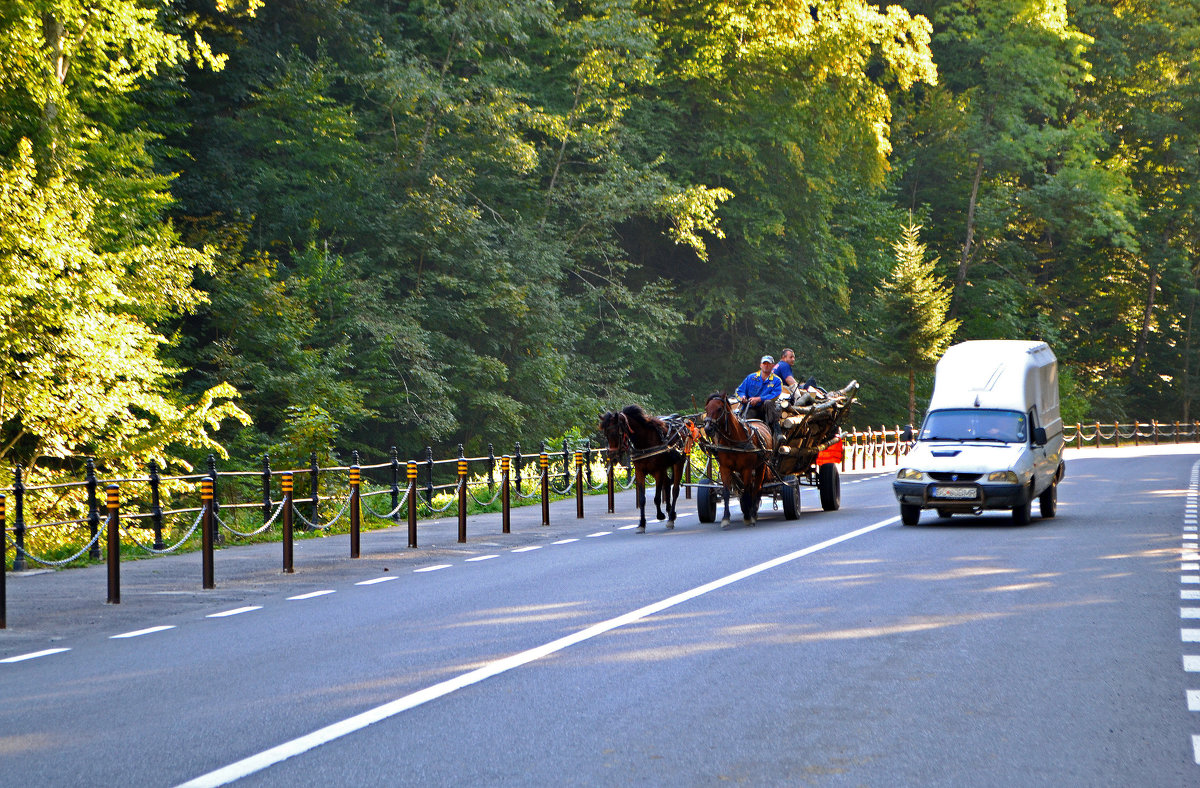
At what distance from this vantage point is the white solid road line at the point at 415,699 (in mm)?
6590

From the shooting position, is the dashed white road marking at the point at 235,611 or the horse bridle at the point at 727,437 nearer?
the dashed white road marking at the point at 235,611

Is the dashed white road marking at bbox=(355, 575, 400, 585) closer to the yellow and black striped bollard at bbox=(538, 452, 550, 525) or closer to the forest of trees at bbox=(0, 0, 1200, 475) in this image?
the yellow and black striped bollard at bbox=(538, 452, 550, 525)

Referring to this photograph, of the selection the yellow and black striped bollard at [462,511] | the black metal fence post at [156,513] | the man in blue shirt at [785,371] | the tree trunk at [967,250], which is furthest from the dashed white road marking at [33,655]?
the tree trunk at [967,250]

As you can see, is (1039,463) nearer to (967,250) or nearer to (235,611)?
(235,611)

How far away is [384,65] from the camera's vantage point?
41938 mm

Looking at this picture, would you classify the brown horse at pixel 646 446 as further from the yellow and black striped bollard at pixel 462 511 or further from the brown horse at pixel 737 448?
the yellow and black striped bollard at pixel 462 511

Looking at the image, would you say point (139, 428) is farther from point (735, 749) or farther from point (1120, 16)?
point (1120, 16)

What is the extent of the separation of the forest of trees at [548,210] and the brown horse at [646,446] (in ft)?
20.1

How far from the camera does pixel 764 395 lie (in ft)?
75.8

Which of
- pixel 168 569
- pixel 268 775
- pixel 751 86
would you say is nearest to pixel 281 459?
pixel 168 569

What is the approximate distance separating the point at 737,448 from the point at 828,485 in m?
4.45

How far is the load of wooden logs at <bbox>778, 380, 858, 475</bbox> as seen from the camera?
22.3 metres

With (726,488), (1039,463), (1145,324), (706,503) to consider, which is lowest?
(706,503)

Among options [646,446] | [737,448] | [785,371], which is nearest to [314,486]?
[646,446]
